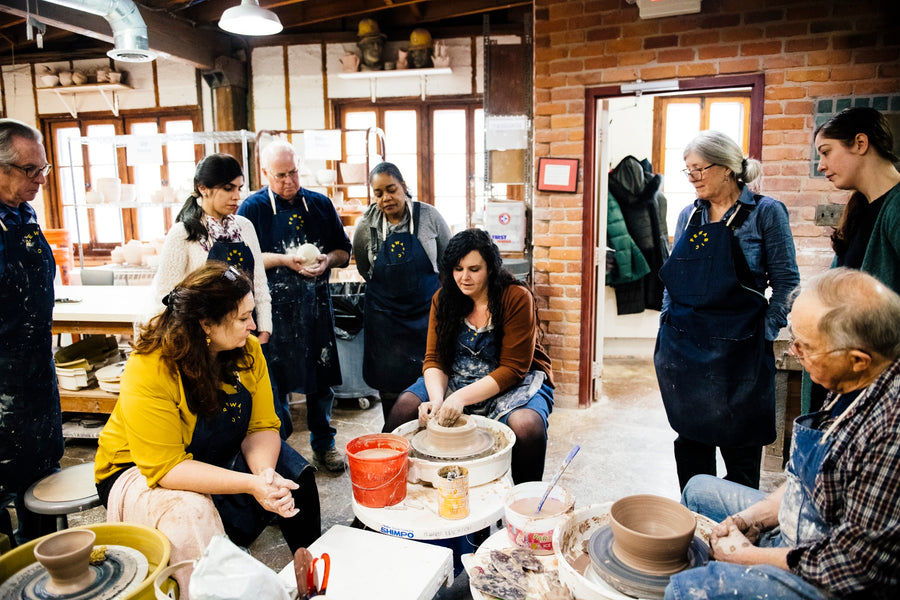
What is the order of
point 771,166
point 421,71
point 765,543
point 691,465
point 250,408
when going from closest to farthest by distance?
1. point 765,543
2. point 250,408
3. point 691,465
4. point 771,166
5. point 421,71

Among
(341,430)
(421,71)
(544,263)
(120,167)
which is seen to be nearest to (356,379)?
(341,430)

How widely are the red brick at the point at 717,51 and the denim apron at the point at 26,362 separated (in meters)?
3.82

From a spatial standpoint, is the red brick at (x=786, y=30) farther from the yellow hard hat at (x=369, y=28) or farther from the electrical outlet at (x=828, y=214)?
the yellow hard hat at (x=369, y=28)

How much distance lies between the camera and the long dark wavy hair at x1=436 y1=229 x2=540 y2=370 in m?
→ 2.77

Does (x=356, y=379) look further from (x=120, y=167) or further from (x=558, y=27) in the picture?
(x=120, y=167)

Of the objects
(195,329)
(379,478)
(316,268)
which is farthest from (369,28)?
(379,478)

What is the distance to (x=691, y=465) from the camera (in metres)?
2.66

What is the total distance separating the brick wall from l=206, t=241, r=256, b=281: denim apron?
2201 mm

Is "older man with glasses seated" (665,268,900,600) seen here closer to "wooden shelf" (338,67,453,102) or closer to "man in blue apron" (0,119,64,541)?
"man in blue apron" (0,119,64,541)

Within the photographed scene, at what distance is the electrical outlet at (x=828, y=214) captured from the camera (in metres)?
3.69

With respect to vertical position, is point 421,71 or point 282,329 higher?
point 421,71

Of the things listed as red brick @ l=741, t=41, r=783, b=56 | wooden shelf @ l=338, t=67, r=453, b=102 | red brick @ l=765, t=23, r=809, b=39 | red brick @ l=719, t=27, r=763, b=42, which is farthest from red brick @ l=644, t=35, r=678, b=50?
wooden shelf @ l=338, t=67, r=453, b=102

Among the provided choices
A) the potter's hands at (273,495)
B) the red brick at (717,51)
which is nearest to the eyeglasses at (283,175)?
the potter's hands at (273,495)

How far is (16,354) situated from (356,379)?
2.55 m
